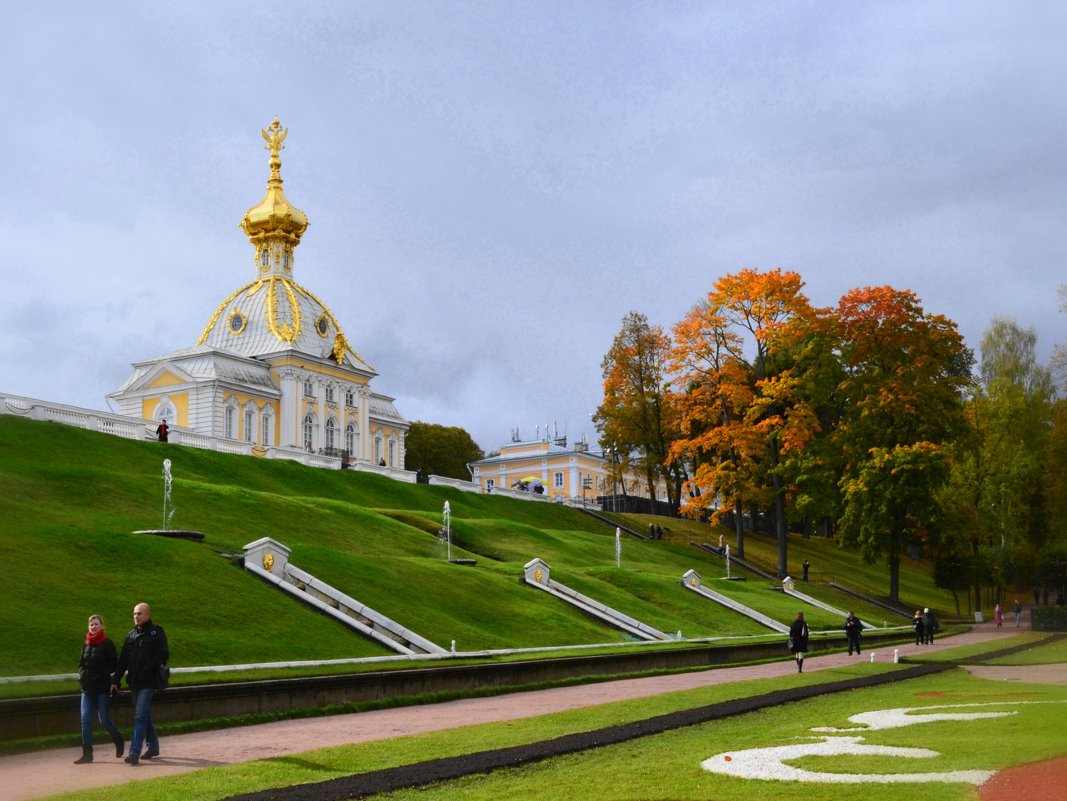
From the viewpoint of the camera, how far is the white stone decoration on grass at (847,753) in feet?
39.5

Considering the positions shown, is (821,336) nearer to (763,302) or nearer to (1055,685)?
(763,302)

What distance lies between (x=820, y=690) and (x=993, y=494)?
137ft

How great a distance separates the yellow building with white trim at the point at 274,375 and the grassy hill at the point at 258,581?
1840 centimetres

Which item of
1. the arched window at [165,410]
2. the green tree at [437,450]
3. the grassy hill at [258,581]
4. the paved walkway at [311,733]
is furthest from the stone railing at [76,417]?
the green tree at [437,450]

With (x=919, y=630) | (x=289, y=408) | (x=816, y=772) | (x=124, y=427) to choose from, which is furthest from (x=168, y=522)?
(x=289, y=408)

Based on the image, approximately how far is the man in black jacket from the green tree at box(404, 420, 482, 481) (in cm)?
8991

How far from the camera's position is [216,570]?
87.6ft

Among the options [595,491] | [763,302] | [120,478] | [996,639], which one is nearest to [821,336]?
[763,302]

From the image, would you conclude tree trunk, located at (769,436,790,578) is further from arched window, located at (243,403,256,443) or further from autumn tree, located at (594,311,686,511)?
arched window, located at (243,403,256,443)

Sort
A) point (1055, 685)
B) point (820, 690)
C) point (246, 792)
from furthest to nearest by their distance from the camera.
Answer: point (1055, 685), point (820, 690), point (246, 792)

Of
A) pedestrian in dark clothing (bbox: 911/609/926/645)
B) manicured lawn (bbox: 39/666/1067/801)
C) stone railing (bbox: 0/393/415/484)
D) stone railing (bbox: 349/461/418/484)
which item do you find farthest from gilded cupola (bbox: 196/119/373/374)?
manicured lawn (bbox: 39/666/1067/801)

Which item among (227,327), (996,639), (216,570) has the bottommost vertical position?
(996,639)

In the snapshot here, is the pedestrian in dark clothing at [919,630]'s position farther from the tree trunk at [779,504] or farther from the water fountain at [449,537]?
the tree trunk at [779,504]

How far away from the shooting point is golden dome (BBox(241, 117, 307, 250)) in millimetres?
86438
